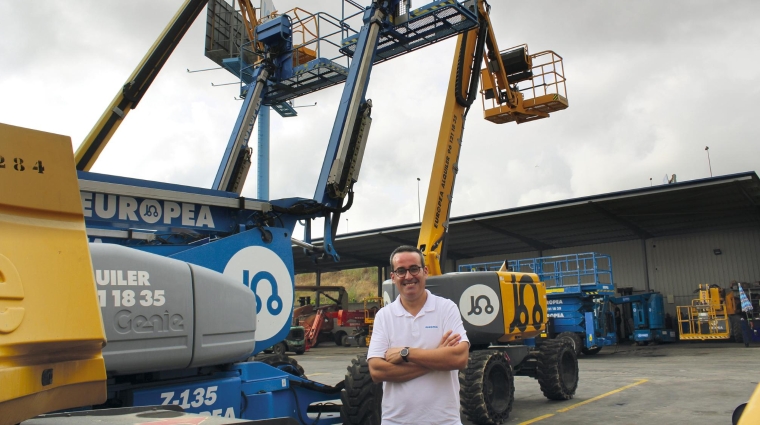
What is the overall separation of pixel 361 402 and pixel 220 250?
2055 millimetres

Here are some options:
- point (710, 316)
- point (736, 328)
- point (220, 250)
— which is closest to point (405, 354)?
point (220, 250)

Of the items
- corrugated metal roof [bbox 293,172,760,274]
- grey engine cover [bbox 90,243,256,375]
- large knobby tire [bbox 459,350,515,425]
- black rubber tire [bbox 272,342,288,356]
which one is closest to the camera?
grey engine cover [bbox 90,243,256,375]

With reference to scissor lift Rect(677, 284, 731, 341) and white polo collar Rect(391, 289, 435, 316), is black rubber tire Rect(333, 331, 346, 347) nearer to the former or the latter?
scissor lift Rect(677, 284, 731, 341)

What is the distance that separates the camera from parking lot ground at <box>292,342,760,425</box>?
8992 mm

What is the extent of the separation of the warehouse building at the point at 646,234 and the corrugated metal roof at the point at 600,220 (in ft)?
0.13

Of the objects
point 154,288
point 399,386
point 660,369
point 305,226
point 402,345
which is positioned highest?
point 305,226

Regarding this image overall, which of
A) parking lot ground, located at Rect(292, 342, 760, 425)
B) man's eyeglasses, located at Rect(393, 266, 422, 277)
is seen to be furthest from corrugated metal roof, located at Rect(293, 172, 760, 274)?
man's eyeglasses, located at Rect(393, 266, 422, 277)

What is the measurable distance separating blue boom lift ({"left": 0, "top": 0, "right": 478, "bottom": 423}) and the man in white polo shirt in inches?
58.5

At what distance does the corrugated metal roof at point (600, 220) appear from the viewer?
77.6ft

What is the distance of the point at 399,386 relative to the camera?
10.9 ft

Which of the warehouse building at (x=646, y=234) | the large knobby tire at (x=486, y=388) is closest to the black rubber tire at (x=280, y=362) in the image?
the large knobby tire at (x=486, y=388)

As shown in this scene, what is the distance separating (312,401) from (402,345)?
296 cm

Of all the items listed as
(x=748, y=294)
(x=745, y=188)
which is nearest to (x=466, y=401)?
(x=745, y=188)

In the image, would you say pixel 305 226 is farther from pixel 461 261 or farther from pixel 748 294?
pixel 461 261
